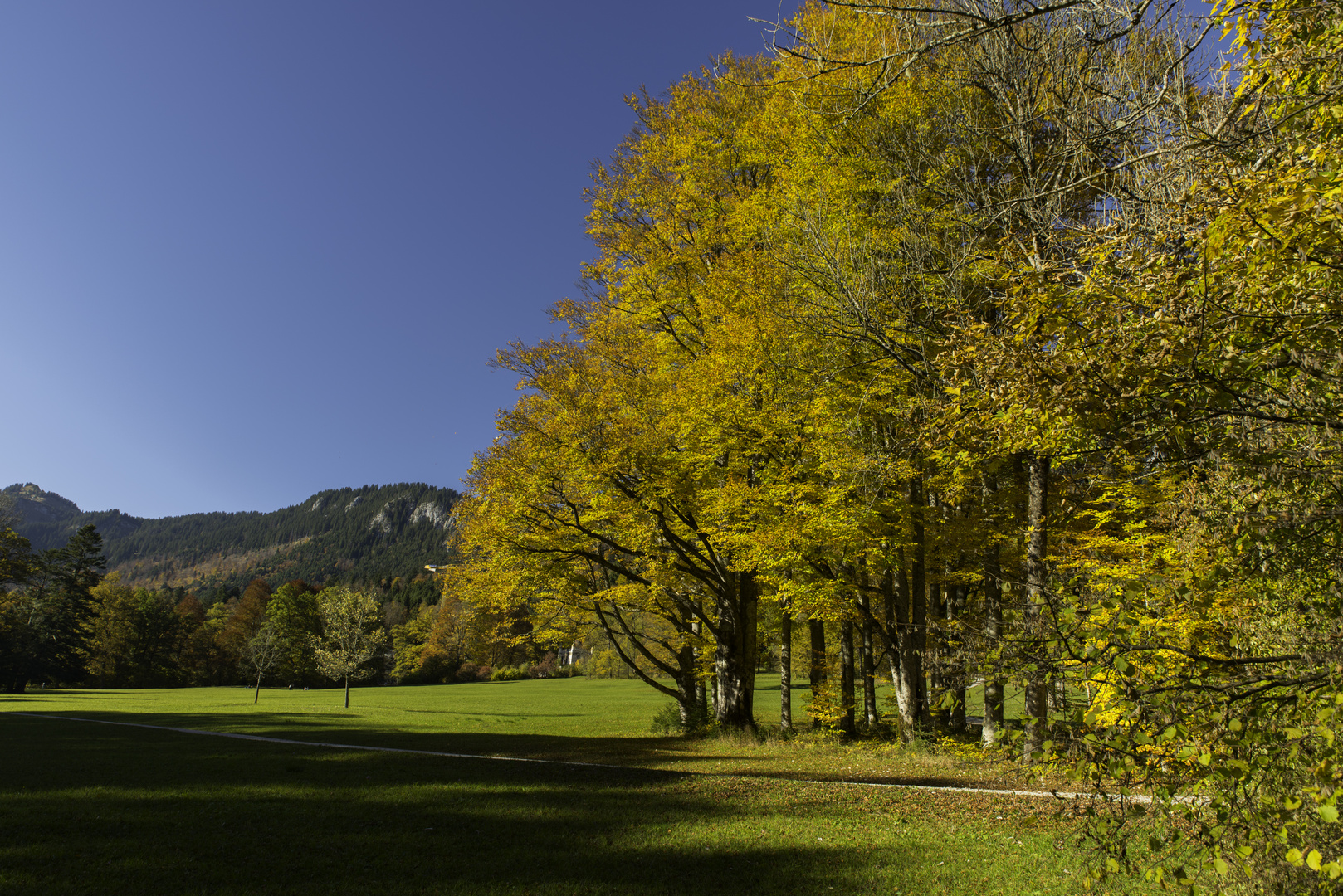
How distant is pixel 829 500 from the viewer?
10219mm

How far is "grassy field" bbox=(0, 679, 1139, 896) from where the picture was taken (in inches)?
221

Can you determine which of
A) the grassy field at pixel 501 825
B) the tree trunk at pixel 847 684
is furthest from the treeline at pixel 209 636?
the grassy field at pixel 501 825

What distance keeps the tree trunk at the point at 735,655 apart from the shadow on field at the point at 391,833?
4.80 meters

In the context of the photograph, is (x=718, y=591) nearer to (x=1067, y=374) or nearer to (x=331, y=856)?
(x=331, y=856)

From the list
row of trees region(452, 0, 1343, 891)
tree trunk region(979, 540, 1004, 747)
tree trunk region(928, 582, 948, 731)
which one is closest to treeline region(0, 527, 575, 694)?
tree trunk region(928, 582, 948, 731)

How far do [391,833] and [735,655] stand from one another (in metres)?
9.49

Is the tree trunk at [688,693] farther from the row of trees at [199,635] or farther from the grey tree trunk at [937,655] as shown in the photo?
the row of trees at [199,635]

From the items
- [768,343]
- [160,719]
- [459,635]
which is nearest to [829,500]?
[768,343]

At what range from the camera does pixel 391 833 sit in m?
7.01

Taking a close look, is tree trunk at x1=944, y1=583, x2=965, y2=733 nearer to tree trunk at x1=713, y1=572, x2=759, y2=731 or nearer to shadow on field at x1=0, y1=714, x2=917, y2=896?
shadow on field at x1=0, y1=714, x2=917, y2=896

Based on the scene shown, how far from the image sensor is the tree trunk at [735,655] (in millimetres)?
15266

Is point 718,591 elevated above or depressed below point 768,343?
below

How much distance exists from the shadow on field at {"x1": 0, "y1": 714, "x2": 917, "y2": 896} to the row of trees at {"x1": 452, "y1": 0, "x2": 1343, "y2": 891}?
287 cm

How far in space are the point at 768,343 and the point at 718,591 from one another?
6.29 meters
